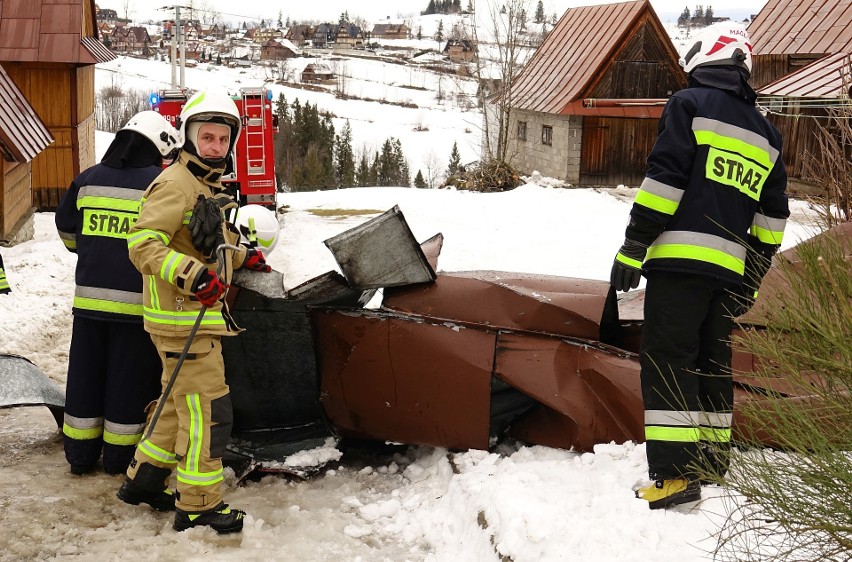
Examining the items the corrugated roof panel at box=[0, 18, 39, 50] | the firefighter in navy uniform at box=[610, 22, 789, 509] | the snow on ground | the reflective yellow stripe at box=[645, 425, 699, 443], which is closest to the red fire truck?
the corrugated roof panel at box=[0, 18, 39, 50]

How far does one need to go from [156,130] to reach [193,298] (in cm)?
114

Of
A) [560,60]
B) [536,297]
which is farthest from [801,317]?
[560,60]

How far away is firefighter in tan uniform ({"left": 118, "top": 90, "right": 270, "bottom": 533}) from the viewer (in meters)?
3.99

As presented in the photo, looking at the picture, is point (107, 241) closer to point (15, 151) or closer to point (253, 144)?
point (15, 151)

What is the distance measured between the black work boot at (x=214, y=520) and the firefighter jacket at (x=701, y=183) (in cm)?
228

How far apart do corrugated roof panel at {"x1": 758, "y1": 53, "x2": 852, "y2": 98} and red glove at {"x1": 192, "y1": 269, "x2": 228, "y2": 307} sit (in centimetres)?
1601

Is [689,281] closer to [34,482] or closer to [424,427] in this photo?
[424,427]

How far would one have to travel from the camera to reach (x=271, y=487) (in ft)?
15.3

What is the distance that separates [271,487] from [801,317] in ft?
9.85

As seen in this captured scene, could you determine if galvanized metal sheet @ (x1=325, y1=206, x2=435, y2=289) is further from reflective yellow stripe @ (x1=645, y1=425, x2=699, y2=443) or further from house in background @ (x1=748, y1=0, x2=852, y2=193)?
house in background @ (x1=748, y1=0, x2=852, y2=193)

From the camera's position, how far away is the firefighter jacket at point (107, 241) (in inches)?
179

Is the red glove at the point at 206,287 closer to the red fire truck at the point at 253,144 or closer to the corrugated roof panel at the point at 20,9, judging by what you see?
the red fire truck at the point at 253,144

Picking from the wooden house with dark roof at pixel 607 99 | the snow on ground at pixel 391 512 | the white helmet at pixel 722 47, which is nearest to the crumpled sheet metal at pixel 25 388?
the snow on ground at pixel 391 512

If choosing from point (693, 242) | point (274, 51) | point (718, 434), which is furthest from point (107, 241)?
point (274, 51)
